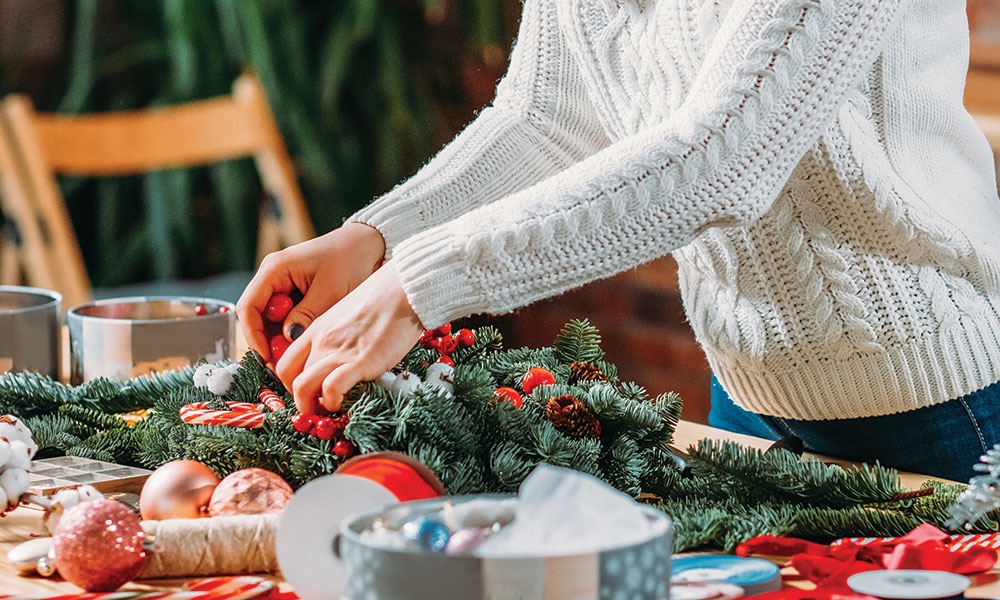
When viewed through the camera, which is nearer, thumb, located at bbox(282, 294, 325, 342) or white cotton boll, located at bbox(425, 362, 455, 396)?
white cotton boll, located at bbox(425, 362, 455, 396)

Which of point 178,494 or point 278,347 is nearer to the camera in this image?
point 178,494

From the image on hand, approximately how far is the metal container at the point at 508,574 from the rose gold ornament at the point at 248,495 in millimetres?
182

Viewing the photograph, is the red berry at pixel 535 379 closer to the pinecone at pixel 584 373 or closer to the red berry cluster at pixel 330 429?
the pinecone at pixel 584 373

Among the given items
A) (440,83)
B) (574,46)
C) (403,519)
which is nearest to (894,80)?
(574,46)

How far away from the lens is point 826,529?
25.8 inches

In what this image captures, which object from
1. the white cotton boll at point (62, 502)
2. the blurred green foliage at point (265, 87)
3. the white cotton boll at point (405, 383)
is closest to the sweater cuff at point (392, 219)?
the white cotton boll at point (405, 383)

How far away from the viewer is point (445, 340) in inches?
31.5

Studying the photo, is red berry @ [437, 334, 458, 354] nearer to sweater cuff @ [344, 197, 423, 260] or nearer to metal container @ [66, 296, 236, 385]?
sweater cuff @ [344, 197, 423, 260]

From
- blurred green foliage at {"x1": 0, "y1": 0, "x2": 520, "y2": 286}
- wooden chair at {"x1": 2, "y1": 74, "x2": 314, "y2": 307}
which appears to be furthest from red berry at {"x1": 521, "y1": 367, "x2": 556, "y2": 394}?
blurred green foliage at {"x1": 0, "y1": 0, "x2": 520, "y2": 286}

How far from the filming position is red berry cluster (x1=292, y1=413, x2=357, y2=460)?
2.14 ft

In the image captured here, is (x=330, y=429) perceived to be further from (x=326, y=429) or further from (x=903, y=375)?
(x=903, y=375)

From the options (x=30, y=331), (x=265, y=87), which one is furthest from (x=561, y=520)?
(x=265, y=87)

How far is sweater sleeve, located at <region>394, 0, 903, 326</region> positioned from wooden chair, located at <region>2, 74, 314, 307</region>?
1.64m

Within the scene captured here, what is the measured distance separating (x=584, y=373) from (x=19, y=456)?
36 cm
